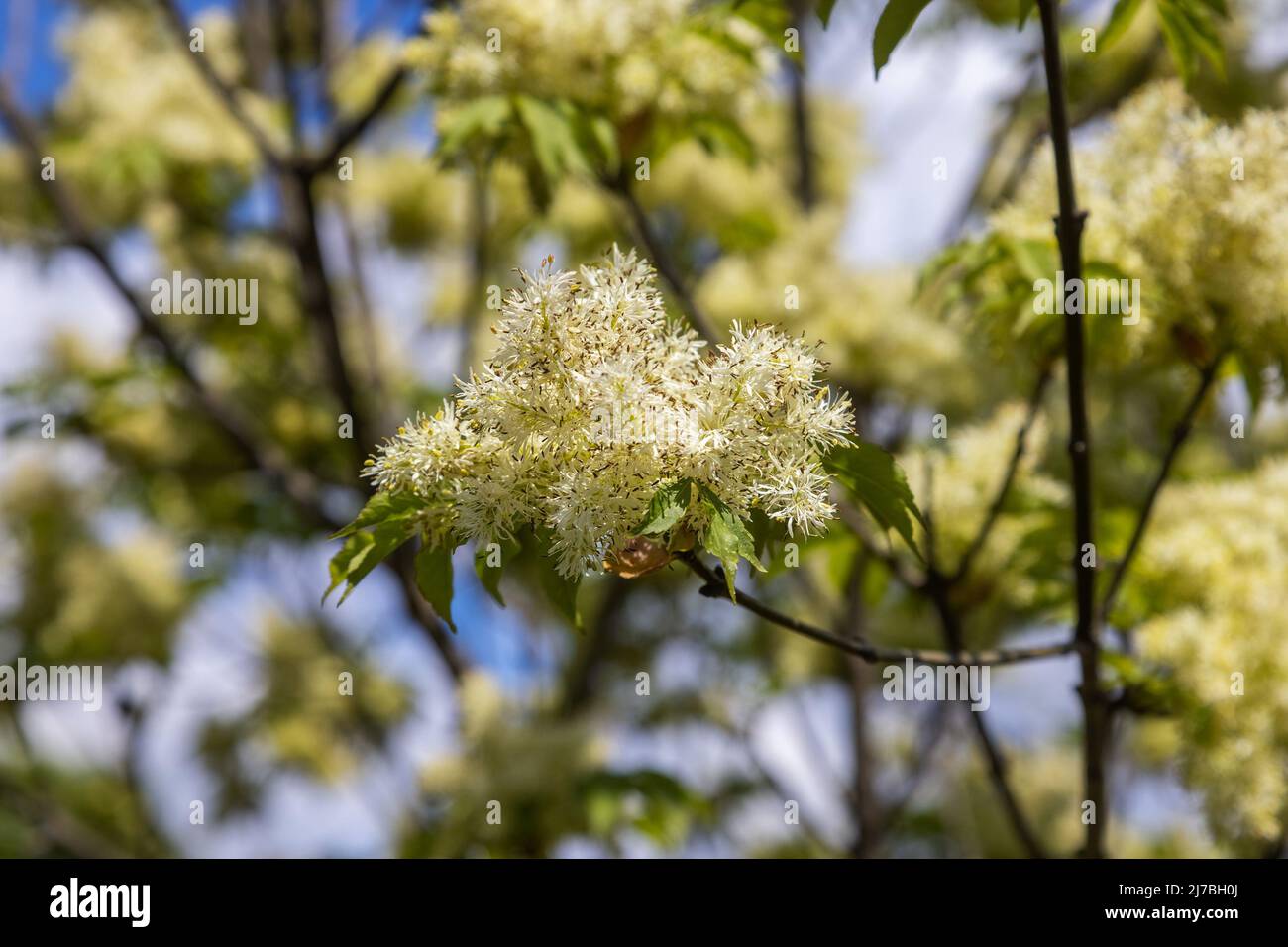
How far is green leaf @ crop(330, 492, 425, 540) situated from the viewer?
6.02ft

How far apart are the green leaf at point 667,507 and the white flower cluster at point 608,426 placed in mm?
16

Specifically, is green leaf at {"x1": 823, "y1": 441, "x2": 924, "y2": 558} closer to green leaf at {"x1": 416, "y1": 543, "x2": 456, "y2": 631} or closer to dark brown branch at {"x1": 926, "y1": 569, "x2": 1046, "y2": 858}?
green leaf at {"x1": 416, "y1": 543, "x2": 456, "y2": 631}

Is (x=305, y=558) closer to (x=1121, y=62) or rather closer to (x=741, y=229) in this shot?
(x=741, y=229)

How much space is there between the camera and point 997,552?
365cm

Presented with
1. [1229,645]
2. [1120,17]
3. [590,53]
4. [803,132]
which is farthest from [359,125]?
[1229,645]

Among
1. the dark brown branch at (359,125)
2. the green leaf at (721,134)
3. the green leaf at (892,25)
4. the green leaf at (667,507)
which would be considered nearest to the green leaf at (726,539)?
the green leaf at (667,507)

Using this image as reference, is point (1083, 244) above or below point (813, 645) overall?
above

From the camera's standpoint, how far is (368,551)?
1889 mm

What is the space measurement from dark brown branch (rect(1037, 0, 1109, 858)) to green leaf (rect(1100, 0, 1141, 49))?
1.19 feet

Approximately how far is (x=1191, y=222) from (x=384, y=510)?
2035 millimetres

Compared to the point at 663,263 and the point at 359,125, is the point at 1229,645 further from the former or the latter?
the point at 359,125

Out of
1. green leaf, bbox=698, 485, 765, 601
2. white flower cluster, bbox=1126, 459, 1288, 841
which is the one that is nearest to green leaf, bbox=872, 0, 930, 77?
green leaf, bbox=698, 485, 765, 601

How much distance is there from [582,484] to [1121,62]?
5.56 meters
